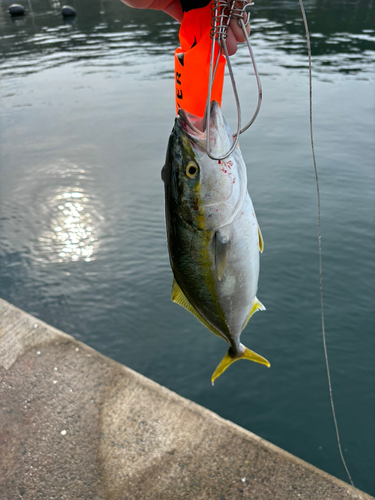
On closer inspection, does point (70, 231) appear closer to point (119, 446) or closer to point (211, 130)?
point (119, 446)

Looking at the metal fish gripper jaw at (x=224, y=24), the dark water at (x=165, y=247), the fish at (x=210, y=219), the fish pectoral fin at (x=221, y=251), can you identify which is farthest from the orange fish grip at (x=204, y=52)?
the dark water at (x=165, y=247)

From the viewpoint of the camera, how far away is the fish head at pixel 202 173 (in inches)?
76.9

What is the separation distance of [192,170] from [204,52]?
578 millimetres

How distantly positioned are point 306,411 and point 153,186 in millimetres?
6272

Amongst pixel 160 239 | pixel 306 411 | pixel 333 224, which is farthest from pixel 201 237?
pixel 333 224

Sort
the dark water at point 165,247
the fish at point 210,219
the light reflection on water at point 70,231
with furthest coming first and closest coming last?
the light reflection on water at point 70,231, the dark water at point 165,247, the fish at point 210,219

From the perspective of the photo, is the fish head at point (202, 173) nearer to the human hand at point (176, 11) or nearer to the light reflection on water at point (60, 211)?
the human hand at point (176, 11)

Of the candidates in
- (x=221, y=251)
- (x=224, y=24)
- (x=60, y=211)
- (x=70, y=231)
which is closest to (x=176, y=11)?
(x=224, y=24)

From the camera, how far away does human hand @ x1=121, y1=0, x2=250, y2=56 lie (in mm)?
2031

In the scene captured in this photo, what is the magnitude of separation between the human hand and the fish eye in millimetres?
678

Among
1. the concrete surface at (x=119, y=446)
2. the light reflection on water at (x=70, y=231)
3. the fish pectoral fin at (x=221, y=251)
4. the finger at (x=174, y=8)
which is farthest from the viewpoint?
the light reflection on water at (x=70, y=231)

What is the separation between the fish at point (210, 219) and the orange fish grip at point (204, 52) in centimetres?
12

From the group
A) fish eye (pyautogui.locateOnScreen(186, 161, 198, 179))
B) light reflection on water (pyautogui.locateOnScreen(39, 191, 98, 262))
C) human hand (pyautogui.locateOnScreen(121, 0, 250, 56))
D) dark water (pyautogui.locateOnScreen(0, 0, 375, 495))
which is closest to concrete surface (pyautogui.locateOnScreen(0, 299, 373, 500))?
dark water (pyautogui.locateOnScreen(0, 0, 375, 495))

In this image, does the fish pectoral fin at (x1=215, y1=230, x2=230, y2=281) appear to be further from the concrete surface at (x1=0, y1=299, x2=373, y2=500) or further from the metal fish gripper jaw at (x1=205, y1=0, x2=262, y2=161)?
the concrete surface at (x1=0, y1=299, x2=373, y2=500)
